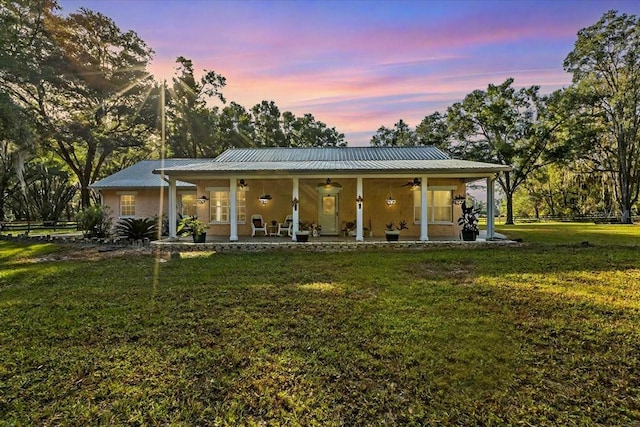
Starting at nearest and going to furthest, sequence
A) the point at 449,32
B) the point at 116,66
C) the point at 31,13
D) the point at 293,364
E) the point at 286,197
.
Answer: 1. the point at 293,364
2. the point at 449,32
3. the point at 286,197
4. the point at 31,13
5. the point at 116,66

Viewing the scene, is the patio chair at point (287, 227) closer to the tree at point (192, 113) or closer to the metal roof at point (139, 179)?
the metal roof at point (139, 179)

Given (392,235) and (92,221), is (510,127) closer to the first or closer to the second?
(392,235)

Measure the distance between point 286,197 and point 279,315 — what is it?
8843 mm

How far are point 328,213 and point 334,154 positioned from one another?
124 inches

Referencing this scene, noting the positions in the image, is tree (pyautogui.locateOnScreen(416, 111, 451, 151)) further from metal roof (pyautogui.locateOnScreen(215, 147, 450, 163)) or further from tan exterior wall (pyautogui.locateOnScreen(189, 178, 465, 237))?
tan exterior wall (pyautogui.locateOnScreen(189, 178, 465, 237))

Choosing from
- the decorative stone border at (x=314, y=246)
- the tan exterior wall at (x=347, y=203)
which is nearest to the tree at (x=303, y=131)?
the tan exterior wall at (x=347, y=203)

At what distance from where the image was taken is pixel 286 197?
13.0m

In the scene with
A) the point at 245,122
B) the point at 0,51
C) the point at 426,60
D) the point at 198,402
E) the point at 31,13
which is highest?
the point at 31,13

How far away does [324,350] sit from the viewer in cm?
339

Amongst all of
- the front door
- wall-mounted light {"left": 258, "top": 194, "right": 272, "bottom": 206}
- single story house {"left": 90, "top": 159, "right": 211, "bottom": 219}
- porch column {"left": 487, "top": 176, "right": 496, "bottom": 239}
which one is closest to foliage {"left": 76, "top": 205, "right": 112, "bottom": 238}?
single story house {"left": 90, "top": 159, "right": 211, "bottom": 219}

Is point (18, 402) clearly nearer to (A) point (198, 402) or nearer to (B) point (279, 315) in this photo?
(A) point (198, 402)

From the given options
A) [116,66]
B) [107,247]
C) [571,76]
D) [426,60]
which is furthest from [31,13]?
[571,76]

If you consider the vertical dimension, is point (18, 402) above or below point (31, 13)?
below

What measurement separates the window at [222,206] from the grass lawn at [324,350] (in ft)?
21.9
